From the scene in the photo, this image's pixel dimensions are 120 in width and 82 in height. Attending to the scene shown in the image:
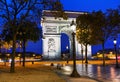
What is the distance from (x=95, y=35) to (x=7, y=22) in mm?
19063

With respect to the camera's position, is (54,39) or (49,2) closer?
(49,2)

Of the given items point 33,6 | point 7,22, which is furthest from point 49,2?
point 7,22

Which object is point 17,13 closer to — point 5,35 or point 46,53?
point 5,35

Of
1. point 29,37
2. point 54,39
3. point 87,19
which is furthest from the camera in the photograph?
point 54,39

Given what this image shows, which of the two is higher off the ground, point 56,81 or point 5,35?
point 5,35

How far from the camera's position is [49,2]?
28656mm

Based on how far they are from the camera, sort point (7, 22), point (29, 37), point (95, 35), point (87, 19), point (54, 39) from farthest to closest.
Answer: point (54, 39)
point (87, 19)
point (95, 35)
point (29, 37)
point (7, 22)

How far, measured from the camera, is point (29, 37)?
43.6m

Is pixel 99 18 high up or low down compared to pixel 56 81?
up

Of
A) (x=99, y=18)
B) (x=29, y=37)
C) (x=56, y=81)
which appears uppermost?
(x=99, y=18)

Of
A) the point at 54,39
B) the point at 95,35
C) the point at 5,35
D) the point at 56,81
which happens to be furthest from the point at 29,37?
the point at 54,39

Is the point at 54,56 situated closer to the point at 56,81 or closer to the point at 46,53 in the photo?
the point at 46,53

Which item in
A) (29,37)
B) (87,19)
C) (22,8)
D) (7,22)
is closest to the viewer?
(22,8)

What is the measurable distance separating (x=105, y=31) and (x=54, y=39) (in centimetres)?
3521
